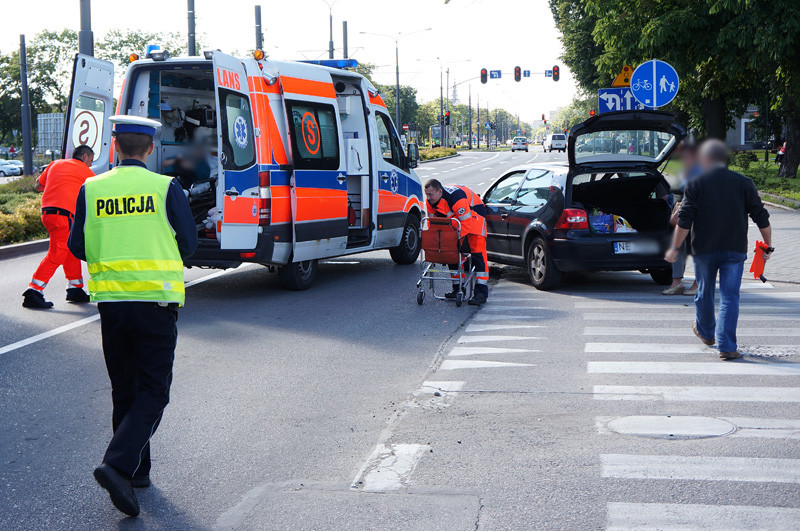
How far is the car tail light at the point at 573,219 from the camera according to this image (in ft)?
36.6

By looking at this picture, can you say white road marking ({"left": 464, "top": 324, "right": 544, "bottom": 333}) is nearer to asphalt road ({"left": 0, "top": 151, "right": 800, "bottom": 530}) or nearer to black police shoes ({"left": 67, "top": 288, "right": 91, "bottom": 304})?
asphalt road ({"left": 0, "top": 151, "right": 800, "bottom": 530})

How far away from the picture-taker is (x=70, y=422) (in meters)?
5.95

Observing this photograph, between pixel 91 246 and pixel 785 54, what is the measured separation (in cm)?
2161

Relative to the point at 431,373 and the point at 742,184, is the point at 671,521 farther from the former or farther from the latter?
the point at 742,184

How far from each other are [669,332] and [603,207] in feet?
10.5

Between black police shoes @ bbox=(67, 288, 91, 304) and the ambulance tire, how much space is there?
4.84 meters

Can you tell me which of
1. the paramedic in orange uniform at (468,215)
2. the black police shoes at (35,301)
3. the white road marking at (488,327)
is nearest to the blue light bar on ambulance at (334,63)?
the paramedic in orange uniform at (468,215)

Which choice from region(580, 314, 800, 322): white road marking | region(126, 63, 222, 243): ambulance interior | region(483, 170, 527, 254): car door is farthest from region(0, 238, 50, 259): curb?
region(580, 314, 800, 322): white road marking

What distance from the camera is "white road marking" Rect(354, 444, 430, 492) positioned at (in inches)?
186

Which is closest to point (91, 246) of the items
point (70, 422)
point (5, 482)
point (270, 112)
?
point (5, 482)

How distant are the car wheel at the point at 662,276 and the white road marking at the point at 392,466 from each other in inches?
287

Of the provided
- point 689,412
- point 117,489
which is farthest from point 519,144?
point 117,489

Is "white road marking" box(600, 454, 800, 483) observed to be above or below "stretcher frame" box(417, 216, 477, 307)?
below

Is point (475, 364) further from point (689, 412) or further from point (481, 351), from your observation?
point (689, 412)
